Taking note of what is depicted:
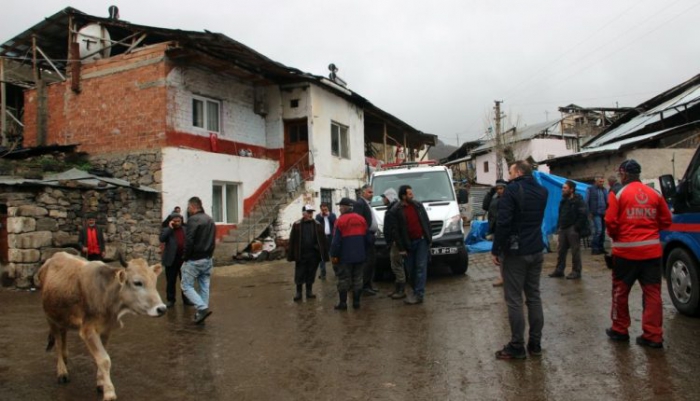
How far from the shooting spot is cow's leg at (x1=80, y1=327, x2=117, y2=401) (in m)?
4.00

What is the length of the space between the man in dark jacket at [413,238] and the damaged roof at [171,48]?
8.38 metres

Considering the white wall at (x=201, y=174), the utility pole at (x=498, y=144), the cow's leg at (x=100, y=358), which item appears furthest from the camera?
the utility pole at (x=498, y=144)

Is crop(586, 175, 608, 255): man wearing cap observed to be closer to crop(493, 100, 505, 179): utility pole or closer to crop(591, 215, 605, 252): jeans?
crop(591, 215, 605, 252): jeans

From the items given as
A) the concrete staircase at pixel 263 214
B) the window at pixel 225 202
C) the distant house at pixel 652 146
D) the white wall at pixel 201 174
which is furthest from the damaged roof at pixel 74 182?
the distant house at pixel 652 146

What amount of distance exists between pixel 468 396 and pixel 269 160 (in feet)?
48.6

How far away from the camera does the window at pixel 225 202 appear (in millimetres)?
15805

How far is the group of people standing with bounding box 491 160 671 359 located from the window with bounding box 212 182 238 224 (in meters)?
12.1

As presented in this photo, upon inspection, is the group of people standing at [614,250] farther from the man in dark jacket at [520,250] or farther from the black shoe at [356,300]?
the black shoe at [356,300]

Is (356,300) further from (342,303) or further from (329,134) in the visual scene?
(329,134)

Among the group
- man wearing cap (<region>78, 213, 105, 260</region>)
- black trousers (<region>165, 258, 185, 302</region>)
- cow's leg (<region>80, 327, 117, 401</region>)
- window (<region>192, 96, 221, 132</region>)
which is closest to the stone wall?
man wearing cap (<region>78, 213, 105, 260</region>)

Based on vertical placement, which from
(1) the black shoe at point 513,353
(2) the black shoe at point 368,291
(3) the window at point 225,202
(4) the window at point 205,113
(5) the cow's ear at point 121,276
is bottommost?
(1) the black shoe at point 513,353

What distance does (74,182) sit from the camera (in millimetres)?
11586

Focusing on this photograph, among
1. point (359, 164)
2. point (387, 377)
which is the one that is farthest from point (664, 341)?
point (359, 164)

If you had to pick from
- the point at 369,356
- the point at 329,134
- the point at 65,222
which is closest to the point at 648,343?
the point at 369,356
